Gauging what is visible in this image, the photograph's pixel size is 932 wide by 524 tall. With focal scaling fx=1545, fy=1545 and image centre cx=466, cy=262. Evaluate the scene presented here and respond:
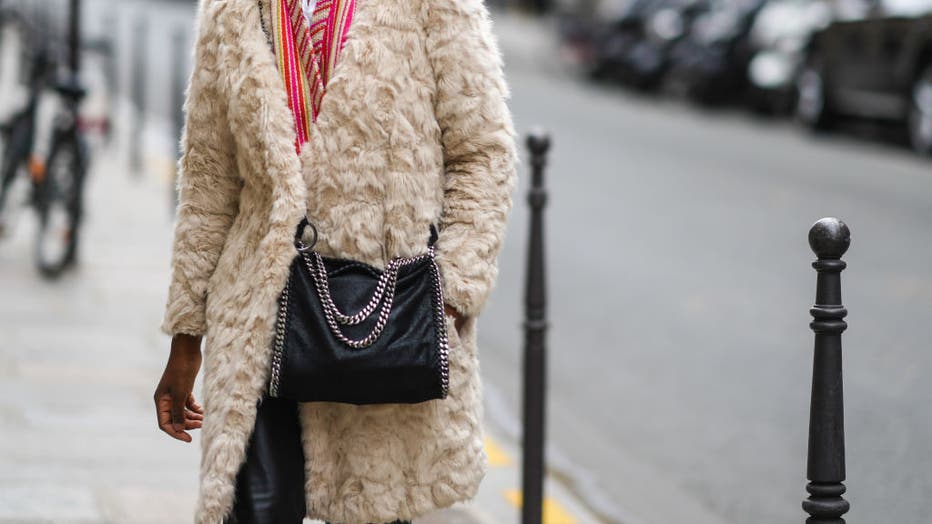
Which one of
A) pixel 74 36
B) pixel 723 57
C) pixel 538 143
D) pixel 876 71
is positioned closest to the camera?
pixel 538 143

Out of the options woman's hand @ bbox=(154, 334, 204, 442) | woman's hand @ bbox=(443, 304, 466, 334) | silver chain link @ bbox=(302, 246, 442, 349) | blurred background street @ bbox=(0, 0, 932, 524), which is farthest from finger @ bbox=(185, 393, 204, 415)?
blurred background street @ bbox=(0, 0, 932, 524)

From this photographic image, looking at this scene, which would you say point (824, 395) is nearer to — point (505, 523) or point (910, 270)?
point (505, 523)

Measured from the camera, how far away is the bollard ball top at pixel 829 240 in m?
3.04

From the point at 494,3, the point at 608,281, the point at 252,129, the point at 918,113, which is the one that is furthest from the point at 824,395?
the point at 494,3

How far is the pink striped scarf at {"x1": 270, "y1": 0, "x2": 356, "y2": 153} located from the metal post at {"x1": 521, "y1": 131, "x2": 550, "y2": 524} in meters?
1.98

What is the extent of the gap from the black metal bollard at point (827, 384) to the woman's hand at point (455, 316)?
0.73 metres

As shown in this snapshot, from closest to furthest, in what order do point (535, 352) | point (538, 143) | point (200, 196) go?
1. point (200, 196)
2. point (535, 352)
3. point (538, 143)

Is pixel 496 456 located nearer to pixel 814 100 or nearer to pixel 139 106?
pixel 139 106

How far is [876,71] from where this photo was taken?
16047 millimetres

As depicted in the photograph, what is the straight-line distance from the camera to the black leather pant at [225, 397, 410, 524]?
2.77 meters

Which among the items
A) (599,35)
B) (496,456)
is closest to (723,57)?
(599,35)

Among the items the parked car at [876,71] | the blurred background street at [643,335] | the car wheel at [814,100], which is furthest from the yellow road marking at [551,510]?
the car wheel at [814,100]

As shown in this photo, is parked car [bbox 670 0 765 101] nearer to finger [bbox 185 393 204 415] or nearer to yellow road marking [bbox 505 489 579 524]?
yellow road marking [bbox 505 489 579 524]

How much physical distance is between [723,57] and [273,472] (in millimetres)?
18950
